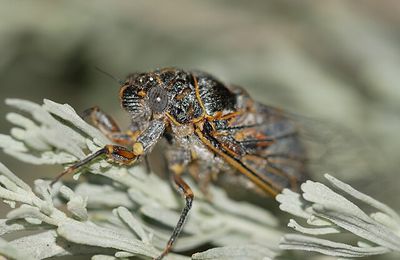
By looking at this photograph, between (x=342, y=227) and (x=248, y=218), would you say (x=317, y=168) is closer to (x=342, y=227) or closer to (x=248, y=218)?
Result: (x=248, y=218)

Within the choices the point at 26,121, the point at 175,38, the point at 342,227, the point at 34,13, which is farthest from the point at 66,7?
the point at 342,227

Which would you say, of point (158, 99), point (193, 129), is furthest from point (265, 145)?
point (158, 99)

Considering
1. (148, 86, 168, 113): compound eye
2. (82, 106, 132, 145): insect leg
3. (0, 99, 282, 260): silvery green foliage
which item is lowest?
(0, 99, 282, 260): silvery green foliage

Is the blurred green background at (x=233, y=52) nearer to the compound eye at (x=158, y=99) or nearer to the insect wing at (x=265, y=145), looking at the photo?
the insect wing at (x=265, y=145)

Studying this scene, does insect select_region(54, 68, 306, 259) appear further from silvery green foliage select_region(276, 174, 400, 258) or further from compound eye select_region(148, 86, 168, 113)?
silvery green foliage select_region(276, 174, 400, 258)

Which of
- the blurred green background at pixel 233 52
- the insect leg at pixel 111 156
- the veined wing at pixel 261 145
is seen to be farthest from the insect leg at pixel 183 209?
the blurred green background at pixel 233 52

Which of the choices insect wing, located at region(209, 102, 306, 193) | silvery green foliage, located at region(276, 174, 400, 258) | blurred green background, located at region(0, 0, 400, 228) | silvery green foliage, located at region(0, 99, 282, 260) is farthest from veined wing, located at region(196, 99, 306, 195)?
silvery green foliage, located at region(276, 174, 400, 258)
